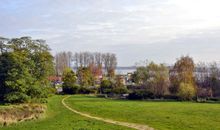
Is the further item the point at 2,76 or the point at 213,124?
the point at 2,76

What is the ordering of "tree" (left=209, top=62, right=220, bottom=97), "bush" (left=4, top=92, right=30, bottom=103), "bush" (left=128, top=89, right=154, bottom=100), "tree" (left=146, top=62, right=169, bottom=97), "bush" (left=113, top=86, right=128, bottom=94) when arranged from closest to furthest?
"bush" (left=4, top=92, right=30, bottom=103)
"tree" (left=209, top=62, right=220, bottom=97)
"bush" (left=128, top=89, right=154, bottom=100)
"tree" (left=146, top=62, right=169, bottom=97)
"bush" (left=113, top=86, right=128, bottom=94)

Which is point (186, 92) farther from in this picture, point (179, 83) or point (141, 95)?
point (141, 95)

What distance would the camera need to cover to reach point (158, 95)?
3044 inches

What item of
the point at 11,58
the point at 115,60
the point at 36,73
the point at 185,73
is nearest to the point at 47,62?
the point at 36,73

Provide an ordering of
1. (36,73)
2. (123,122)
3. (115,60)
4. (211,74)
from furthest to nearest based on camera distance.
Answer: (115,60)
(211,74)
(36,73)
(123,122)

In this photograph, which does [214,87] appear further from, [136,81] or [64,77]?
[64,77]

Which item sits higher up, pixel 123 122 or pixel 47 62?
pixel 47 62

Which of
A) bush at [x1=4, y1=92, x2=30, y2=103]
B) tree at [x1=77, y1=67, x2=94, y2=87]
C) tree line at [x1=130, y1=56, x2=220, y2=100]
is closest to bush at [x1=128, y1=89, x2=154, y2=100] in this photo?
tree line at [x1=130, y1=56, x2=220, y2=100]

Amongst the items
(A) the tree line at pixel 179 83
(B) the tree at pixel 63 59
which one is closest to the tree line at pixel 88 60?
(B) the tree at pixel 63 59

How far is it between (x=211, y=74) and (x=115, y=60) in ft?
173

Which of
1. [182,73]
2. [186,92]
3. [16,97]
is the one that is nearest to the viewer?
[16,97]

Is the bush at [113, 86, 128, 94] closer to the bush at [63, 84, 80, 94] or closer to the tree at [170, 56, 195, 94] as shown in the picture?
the bush at [63, 84, 80, 94]

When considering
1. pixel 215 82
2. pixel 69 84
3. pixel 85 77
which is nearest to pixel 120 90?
pixel 69 84

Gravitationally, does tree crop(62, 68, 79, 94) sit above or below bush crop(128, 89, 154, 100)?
above
